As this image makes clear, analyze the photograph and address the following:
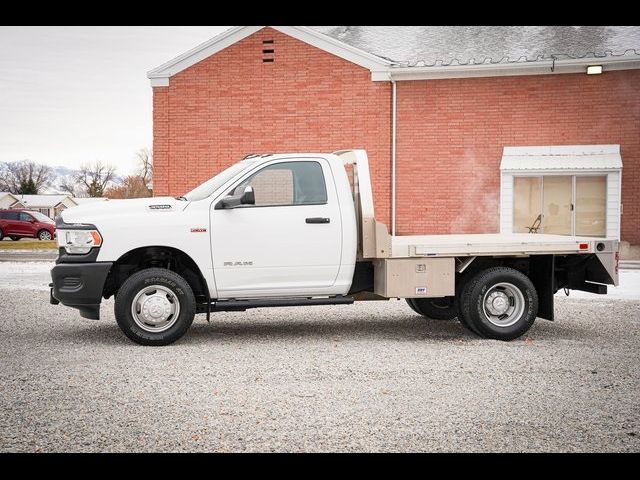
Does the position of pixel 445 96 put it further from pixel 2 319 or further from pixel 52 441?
pixel 52 441

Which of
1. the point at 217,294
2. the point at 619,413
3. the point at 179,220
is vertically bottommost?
the point at 619,413

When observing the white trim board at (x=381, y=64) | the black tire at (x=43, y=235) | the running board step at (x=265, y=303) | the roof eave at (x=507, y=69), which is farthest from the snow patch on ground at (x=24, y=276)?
the black tire at (x=43, y=235)

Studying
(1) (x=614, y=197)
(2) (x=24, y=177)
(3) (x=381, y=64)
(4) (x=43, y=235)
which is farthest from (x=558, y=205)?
(2) (x=24, y=177)

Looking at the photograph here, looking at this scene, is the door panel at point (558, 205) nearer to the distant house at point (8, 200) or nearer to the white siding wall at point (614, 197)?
the white siding wall at point (614, 197)

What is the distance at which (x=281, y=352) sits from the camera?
812 cm

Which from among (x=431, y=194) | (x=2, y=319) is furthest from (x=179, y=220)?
(x=431, y=194)

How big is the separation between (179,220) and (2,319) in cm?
366

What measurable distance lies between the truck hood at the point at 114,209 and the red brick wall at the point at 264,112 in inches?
513

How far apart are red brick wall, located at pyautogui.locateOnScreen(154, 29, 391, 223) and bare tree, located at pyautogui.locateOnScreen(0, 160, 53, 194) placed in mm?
68668

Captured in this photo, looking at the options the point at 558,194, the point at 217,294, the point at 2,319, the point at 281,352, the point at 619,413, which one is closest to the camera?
the point at 619,413

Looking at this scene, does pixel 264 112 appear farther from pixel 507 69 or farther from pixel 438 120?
pixel 507 69

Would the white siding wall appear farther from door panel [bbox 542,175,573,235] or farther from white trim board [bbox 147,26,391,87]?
white trim board [bbox 147,26,391,87]

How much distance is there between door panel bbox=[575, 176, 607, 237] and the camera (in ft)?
68.3
